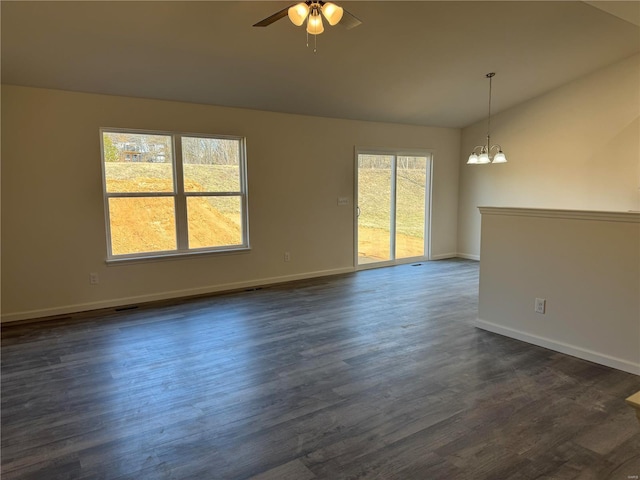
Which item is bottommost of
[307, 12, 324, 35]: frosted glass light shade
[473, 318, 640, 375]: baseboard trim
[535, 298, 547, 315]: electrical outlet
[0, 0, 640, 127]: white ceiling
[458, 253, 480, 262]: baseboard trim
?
[473, 318, 640, 375]: baseboard trim

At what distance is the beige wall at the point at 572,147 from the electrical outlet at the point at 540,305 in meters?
3.35

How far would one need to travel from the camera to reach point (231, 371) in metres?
3.03

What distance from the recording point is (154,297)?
4992 millimetres

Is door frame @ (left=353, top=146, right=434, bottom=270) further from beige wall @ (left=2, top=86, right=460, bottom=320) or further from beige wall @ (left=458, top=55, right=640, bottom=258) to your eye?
beige wall @ (left=458, top=55, right=640, bottom=258)

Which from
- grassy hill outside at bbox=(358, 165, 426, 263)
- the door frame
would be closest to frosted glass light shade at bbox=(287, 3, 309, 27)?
the door frame

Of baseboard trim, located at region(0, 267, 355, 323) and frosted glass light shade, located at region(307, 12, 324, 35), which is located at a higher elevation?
frosted glass light shade, located at region(307, 12, 324, 35)

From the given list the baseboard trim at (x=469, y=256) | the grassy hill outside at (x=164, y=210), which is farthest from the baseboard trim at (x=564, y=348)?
the baseboard trim at (x=469, y=256)

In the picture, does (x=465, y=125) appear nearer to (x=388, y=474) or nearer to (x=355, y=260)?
(x=355, y=260)

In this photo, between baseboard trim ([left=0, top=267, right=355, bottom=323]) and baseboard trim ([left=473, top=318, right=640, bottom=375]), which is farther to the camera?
baseboard trim ([left=0, top=267, right=355, bottom=323])

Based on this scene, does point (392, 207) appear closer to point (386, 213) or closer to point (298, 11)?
point (386, 213)

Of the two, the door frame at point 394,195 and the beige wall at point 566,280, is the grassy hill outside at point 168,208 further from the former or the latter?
the beige wall at point 566,280

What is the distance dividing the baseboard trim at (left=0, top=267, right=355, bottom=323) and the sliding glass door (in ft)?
3.22

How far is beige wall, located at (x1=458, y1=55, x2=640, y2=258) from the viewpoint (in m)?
5.55

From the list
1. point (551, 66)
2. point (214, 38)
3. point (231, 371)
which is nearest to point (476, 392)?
point (231, 371)
